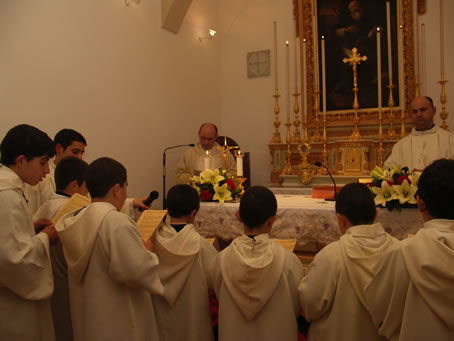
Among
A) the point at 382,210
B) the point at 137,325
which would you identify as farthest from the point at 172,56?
the point at 137,325

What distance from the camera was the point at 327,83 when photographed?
730 centimetres

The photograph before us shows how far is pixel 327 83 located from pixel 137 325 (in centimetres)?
620

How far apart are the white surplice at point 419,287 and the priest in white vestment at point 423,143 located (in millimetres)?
3416

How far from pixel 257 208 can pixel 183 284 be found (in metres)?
0.68

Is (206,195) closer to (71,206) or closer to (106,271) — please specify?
(71,206)

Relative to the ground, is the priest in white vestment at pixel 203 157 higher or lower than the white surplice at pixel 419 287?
higher

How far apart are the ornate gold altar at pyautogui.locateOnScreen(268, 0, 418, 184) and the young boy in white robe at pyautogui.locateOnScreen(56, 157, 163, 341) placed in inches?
156

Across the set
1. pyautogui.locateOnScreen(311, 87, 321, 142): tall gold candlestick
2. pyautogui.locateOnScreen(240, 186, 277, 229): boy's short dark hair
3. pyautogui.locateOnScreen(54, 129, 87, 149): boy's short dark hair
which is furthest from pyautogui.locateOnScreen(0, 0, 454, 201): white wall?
pyautogui.locateOnScreen(240, 186, 277, 229): boy's short dark hair

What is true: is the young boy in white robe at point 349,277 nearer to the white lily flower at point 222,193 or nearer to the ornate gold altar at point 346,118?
the white lily flower at point 222,193

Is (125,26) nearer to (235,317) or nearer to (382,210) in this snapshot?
(382,210)

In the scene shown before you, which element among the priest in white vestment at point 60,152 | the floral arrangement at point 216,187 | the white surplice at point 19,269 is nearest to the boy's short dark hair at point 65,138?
the priest in white vestment at point 60,152

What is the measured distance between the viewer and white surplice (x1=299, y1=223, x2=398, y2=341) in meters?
1.86

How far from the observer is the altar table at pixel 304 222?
2965 mm

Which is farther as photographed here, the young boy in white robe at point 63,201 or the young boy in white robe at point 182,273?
the young boy in white robe at point 63,201
